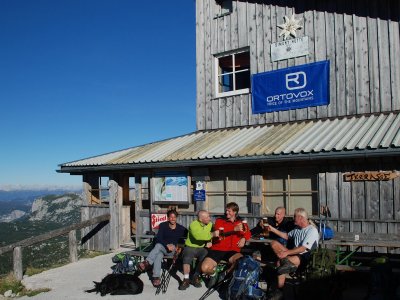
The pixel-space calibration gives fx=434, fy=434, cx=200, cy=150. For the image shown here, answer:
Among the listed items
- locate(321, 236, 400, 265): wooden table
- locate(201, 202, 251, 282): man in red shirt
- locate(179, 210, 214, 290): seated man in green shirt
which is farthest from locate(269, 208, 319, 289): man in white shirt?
locate(179, 210, 214, 290): seated man in green shirt

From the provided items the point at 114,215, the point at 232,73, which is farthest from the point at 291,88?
the point at 114,215

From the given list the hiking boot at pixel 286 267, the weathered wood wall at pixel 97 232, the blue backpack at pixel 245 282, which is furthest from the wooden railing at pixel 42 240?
the hiking boot at pixel 286 267

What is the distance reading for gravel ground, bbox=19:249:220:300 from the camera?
8.21 meters

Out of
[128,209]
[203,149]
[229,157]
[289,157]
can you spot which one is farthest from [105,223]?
[289,157]

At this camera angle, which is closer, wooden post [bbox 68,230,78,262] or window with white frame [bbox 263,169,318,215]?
window with white frame [bbox 263,169,318,215]

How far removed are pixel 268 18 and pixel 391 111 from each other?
14.6 feet

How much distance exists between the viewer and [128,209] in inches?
555

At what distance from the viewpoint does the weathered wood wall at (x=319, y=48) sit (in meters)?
10.4

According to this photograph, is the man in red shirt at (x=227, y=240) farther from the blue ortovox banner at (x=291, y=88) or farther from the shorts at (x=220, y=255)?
the blue ortovox banner at (x=291, y=88)

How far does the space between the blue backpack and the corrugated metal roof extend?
9.19ft

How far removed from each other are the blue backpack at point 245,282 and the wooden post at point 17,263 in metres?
6.02

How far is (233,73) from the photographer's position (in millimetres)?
13094

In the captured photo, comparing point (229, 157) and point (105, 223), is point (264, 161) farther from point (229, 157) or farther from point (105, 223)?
point (105, 223)

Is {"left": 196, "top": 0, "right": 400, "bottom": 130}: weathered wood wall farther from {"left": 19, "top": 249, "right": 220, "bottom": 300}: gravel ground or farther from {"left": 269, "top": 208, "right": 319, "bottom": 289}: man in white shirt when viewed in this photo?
{"left": 19, "top": 249, "right": 220, "bottom": 300}: gravel ground
